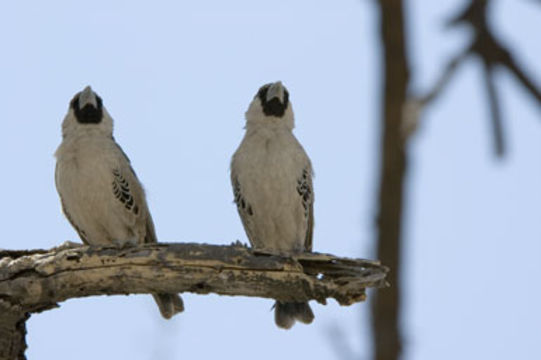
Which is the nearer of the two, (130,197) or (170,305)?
(170,305)

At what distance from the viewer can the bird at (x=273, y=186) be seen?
9.03 m

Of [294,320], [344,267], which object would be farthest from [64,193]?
[344,267]

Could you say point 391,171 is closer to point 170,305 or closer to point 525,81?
point 525,81

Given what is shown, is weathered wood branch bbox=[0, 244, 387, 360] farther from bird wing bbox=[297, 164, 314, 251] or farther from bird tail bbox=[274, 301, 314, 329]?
bird wing bbox=[297, 164, 314, 251]

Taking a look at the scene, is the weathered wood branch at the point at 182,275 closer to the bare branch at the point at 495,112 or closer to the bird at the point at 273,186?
the bird at the point at 273,186

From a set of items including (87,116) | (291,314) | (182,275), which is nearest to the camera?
(182,275)

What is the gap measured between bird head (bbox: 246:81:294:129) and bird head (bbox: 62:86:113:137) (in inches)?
61.2

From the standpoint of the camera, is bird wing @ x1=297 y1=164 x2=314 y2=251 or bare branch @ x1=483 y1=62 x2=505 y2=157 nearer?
bare branch @ x1=483 y1=62 x2=505 y2=157

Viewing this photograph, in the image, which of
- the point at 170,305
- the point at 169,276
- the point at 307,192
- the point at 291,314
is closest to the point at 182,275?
the point at 169,276

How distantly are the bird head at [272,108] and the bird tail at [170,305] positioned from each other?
7.23 ft

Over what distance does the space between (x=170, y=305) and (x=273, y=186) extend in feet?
5.25

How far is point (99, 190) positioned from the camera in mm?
9031

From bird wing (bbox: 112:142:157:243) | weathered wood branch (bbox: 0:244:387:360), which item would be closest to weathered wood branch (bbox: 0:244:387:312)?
weathered wood branch (bbox: 0:244:387:360)

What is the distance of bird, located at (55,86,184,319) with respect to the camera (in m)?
9.03
